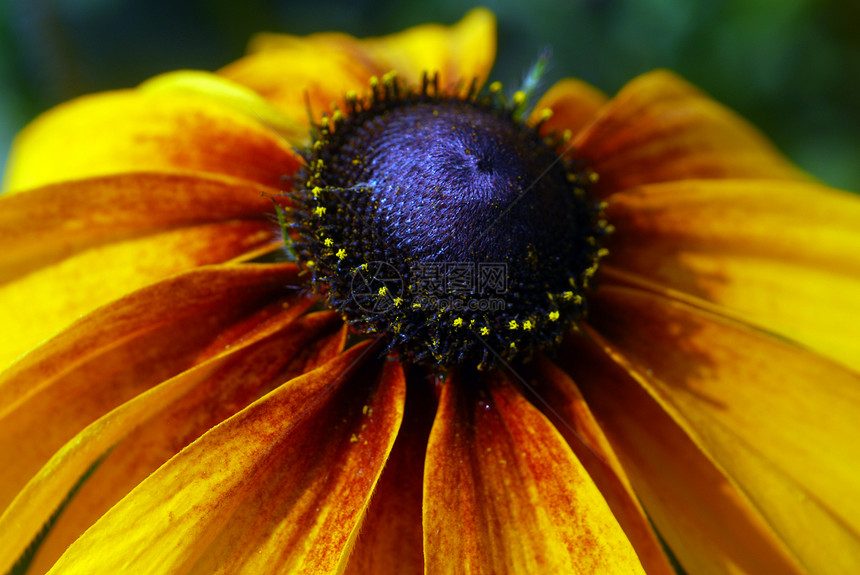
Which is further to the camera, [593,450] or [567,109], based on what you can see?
[567,109]

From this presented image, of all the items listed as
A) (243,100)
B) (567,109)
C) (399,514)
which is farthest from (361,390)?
(567,109)

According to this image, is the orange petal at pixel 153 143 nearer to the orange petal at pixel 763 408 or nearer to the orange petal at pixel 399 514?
the orange petal at pixel 399 514

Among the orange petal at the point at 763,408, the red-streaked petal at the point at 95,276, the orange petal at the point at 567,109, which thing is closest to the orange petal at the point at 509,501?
the orange petal at the point at 763,408

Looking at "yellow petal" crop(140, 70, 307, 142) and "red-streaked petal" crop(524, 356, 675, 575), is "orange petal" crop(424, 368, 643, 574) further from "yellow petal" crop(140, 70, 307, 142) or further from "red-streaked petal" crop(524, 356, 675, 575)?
"yellow petal" crop(140, 70, 307, 142)

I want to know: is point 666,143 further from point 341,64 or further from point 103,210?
point 103,210

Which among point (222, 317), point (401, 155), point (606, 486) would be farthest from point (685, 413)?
point (222, 317)

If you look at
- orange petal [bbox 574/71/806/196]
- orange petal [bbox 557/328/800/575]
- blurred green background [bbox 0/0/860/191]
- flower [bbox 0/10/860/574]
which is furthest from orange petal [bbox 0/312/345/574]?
blurred green background [bbox 0/0/860/191]
